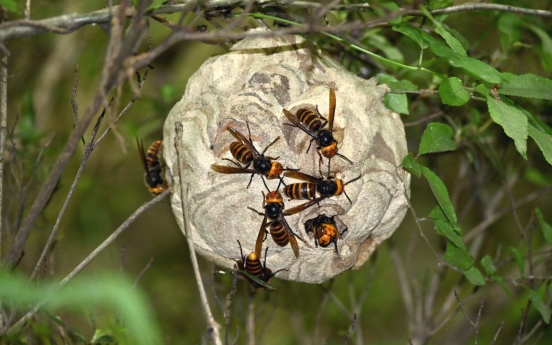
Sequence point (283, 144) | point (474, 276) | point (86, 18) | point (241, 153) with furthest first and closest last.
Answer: point (474, 276)
point (283, 144)
point (241, 153)
point (86, 18)

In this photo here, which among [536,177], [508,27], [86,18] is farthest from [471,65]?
[536,177]

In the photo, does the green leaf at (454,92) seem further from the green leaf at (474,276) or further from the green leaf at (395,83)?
the green leaf at (474,276)

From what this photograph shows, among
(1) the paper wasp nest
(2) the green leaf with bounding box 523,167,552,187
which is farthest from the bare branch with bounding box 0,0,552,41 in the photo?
(2) the green leaf with bounding box 523,167,552,187

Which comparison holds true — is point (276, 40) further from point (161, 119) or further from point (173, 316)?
point (173, 316)

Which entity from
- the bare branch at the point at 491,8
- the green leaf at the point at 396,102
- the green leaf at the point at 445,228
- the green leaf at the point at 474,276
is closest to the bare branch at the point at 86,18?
the bare branch at the point at 491,8

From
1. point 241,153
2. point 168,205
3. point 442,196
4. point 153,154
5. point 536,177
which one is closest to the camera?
point 442,196

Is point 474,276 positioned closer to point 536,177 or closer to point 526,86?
point 526,86

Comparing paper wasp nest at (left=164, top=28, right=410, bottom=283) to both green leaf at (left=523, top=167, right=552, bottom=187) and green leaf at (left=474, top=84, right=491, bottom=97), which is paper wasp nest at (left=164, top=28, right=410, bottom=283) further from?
green leaf at (left=523, top=167, right=552, bottom=187)

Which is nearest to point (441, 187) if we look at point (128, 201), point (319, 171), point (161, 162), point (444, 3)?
point (319, 171)
